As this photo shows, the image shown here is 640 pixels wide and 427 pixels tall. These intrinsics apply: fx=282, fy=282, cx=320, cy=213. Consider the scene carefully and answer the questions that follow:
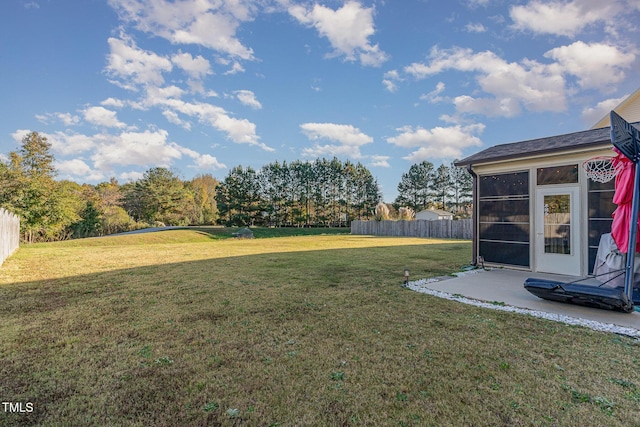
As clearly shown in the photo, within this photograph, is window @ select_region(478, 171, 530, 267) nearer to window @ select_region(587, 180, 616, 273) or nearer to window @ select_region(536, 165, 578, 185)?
window @ select_region(536, 165, 578, 185)

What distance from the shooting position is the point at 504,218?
22.2ft

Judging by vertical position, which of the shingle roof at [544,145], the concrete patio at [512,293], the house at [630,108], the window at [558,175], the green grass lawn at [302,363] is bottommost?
the concrete patio at [512,293]

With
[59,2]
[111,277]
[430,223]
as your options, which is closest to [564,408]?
[111,277]

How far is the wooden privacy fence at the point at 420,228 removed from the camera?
67.4 ft

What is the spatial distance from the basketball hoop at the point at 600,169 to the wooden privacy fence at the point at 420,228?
15.5 meters

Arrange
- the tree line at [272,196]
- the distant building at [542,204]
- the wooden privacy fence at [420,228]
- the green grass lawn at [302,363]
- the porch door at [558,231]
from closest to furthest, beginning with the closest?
the green grass lawn at [302,363] → the distant building at [542,204] → the porch door at [558,231] → the wooden privacy fence at [420,228] → the tree line at [272,196]

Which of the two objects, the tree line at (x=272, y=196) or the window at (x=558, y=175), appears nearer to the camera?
the window at (x=558, y=175)

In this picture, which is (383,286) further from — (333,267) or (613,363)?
(613,363)

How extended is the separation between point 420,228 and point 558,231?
57.6 feet

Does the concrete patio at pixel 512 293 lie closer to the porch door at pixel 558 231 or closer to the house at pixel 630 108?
the porch door at pixel 558 231

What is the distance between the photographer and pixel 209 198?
120 ft

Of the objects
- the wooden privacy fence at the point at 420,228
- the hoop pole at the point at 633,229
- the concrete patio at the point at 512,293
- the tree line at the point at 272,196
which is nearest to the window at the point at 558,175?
the concrete patio at the point at 512,293

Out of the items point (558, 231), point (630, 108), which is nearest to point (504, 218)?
point (558, 231)

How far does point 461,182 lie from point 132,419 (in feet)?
119
